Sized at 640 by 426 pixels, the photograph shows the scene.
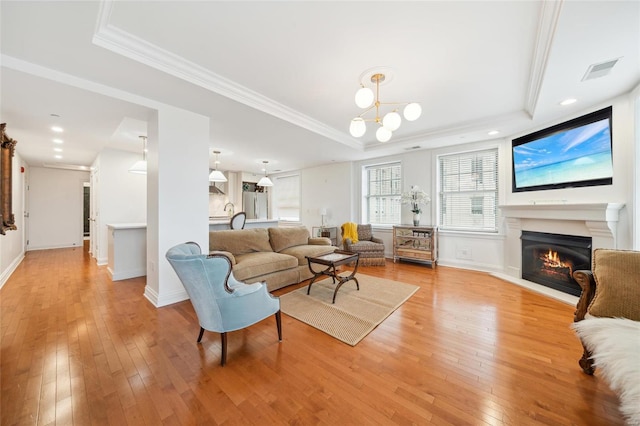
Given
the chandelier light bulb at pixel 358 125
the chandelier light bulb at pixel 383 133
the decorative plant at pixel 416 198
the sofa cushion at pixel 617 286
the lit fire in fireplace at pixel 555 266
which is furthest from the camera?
the decorative plant at pixel 416 198

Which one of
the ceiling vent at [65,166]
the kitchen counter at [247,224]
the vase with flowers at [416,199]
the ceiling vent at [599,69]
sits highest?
the ceiling vent at [599,69]

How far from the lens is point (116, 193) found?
201 inches

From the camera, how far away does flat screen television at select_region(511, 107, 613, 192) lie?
2900 mm

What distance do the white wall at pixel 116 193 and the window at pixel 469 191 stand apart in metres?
6.86

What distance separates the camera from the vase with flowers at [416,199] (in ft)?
16.6

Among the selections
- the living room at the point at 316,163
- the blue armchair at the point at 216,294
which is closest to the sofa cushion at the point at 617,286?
the living room at the point at 316,163

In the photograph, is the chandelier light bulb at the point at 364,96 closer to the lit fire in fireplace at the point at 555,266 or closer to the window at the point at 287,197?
the lit fire in fireplace at the point at 555,266

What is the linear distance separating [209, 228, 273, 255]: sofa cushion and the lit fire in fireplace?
4420 millimetres

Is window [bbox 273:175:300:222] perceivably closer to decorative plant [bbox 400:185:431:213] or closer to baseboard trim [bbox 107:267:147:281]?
decorative plant [bbox 400:185:431:213]

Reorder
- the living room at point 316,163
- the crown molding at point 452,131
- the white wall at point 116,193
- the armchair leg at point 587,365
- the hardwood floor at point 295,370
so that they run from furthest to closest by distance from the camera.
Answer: the white wall at point 116,193, the crown molding at point 452,131, the living room at point 316,163, the armchair leg at point 587,365, the hardwood floor at point 295,370

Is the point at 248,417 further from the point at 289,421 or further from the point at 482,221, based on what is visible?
the point at 482,221

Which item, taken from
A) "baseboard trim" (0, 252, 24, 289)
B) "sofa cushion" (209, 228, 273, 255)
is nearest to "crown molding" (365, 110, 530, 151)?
"sofa cushion" (209, 228, 273, 255)

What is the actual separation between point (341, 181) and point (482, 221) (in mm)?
3436

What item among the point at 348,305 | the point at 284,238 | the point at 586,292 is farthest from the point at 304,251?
the point at 586,292
